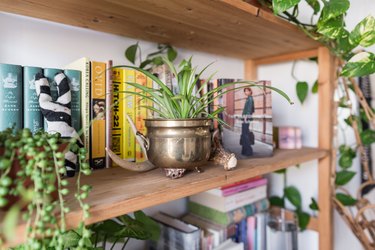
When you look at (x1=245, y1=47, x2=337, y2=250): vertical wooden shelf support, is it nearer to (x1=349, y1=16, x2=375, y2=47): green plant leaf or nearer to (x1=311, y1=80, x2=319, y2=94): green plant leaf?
(x1=311, y1=80, x2=319, y2=94): green plant leaf

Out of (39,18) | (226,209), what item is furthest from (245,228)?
(39,18)

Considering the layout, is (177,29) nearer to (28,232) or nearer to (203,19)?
(203,19)

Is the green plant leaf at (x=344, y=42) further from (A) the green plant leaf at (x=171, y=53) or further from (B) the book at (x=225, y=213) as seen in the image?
(B) the book at (x=225, y=213)

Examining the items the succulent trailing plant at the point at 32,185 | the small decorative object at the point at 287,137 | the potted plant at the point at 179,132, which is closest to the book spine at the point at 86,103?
the potted plant at the point at 179,132

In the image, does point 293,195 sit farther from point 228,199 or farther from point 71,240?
point 71,240

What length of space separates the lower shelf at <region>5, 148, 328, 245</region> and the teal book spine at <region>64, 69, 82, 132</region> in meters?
0.13

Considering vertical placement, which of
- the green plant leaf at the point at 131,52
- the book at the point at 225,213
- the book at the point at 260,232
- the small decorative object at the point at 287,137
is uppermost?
the green plant leaf at the point at 131,52

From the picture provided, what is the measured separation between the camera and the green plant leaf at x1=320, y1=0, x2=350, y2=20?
0.71 meters

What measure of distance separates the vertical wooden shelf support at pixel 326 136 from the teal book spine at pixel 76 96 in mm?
909

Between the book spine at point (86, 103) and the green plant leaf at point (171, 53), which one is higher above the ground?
the green plant leaf at point (171, 53)

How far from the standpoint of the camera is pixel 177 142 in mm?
550

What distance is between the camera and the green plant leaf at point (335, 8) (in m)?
0.71

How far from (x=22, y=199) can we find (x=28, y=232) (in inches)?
2.0

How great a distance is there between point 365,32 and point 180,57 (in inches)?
24.7
